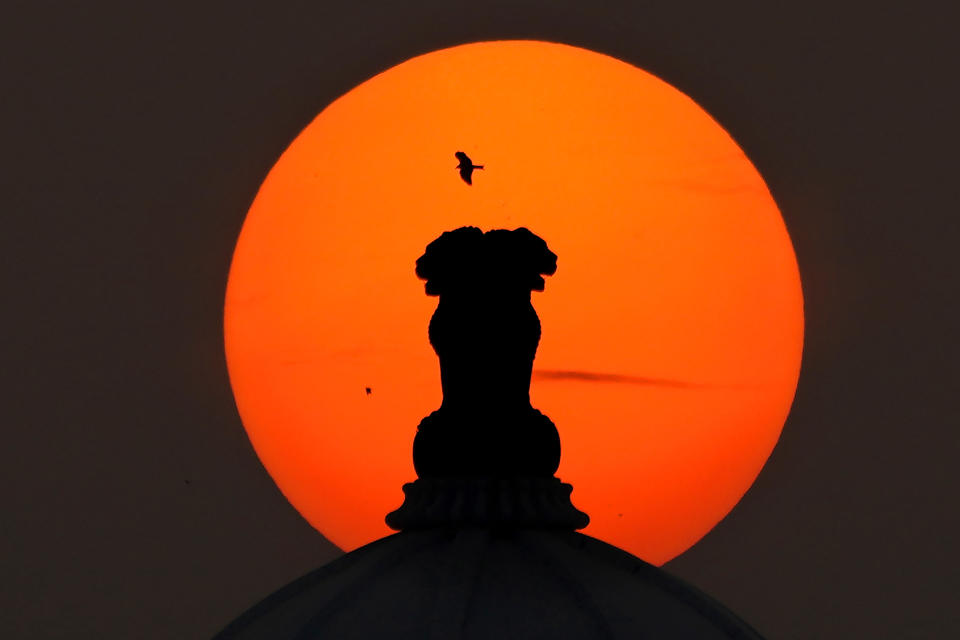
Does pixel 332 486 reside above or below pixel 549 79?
below

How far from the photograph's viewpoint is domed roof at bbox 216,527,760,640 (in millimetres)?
6109

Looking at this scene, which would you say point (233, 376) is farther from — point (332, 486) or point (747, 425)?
point (747, 425)

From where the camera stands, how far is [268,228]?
23.0 feet

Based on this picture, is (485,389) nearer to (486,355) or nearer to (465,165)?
(486,355)

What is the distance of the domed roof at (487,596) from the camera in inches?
241

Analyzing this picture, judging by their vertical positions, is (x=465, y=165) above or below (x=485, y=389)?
above

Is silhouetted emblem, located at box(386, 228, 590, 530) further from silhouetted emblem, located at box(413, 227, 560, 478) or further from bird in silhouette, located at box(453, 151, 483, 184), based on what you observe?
bird in silhouette, located at box(453, 151, 483, 184)

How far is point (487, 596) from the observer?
245 inches

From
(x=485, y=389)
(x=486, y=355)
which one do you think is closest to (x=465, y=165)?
(x=486, y=355)

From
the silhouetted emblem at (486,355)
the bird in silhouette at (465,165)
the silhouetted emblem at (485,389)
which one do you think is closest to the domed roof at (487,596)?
the silhouetted emblem at (485,389)

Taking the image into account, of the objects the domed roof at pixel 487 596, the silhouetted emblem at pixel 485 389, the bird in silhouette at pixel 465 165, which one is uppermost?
the bird in silhouette at pixel 465 165

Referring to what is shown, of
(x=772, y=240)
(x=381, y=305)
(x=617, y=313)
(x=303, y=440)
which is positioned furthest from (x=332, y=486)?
(x=772, y=240)

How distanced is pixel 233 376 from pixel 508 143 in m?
1.18

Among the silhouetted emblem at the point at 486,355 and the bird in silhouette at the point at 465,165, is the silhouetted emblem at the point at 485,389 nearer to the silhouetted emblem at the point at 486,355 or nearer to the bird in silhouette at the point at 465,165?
the silhouetted emblem at the point at 486,355
